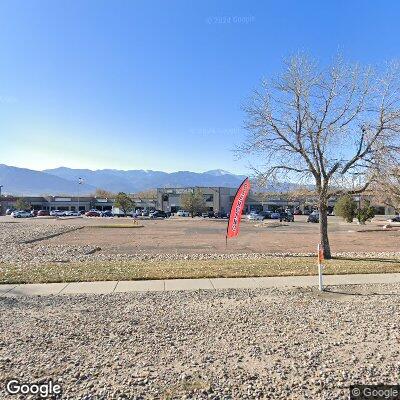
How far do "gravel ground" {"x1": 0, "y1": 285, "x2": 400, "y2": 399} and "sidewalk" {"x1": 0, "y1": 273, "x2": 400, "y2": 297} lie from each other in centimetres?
86

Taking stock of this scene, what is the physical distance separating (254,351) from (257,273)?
623cm

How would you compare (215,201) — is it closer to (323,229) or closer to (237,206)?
(323,229)

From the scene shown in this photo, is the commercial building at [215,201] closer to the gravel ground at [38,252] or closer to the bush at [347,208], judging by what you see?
the bush at [347,208]

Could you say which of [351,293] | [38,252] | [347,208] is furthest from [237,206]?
[347,208]

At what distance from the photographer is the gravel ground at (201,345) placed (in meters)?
4.15

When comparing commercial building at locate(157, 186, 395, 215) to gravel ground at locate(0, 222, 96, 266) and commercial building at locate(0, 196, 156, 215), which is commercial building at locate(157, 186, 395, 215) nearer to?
commercial building at locate(0, 196, 156, 215)

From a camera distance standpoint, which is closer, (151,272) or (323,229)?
(151,272)

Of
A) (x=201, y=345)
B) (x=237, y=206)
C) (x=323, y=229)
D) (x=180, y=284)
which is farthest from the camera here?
(x=323, y=229)

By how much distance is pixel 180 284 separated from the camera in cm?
975

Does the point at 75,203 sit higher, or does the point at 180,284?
the point at 75,203

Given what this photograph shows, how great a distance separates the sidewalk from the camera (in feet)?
29.6

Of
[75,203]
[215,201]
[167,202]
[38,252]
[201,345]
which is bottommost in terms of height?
[38,252]

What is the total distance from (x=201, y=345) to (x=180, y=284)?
4481 millimetres

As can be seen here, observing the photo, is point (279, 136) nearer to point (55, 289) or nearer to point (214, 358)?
point (55, 289)
